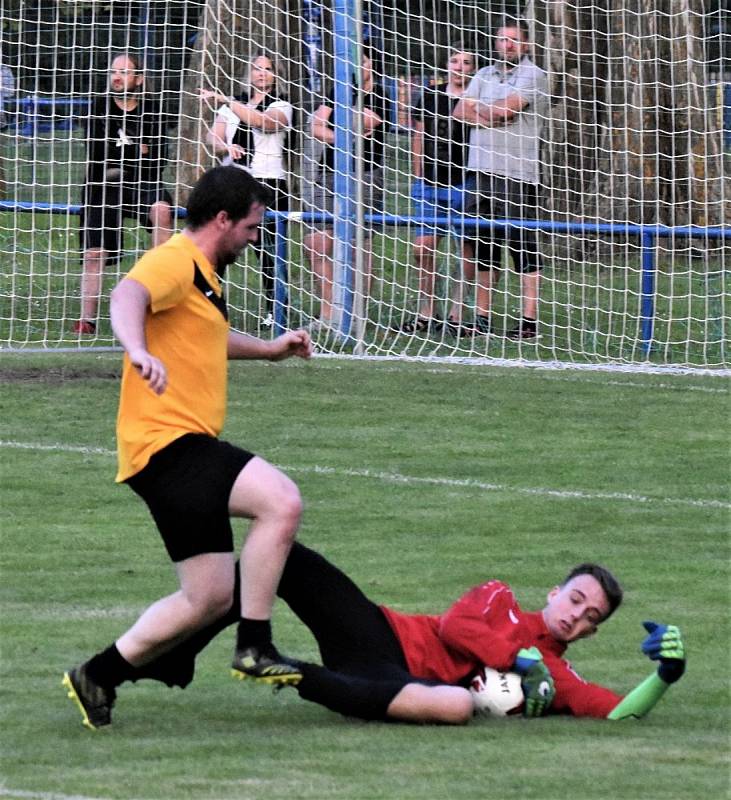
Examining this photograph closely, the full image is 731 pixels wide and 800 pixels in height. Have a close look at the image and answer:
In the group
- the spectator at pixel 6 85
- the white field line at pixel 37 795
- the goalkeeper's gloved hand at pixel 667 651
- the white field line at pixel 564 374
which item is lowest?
the white field line at pixel 37 795

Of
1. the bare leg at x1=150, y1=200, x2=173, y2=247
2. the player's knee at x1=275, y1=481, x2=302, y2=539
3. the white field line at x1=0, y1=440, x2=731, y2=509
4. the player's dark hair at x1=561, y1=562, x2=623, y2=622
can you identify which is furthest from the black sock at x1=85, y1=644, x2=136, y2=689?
the bare leg at x1=150, y1=200, x2=173, y2=247

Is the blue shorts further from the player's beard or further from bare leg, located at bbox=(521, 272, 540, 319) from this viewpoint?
the player's beard

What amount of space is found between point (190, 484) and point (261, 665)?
541 millimetres

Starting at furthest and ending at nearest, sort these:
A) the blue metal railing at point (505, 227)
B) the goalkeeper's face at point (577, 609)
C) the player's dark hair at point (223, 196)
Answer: the blue metal railing at point (505, 227)
the goalkeeper's face at point (577, 609)
the player's dark hair at point (223, 196)

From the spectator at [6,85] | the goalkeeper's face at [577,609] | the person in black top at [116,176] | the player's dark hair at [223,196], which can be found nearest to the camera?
the player's dark hair at [223,196]

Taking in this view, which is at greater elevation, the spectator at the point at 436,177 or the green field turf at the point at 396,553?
the spectator at the point at 436,177

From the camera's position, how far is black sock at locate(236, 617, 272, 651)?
555 centimetres

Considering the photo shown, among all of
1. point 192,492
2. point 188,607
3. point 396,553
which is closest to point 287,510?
point 192,492

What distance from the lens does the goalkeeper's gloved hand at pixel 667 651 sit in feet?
18.2

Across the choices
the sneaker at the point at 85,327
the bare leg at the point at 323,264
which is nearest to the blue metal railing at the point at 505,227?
the bare leg at the point at 323,264

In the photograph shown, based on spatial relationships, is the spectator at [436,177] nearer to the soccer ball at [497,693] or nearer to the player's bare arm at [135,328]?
the soccer ball at [497,693]

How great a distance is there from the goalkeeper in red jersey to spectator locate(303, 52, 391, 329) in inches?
338

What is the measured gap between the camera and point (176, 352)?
5.65 metres

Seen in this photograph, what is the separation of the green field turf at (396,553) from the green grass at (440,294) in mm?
1077
